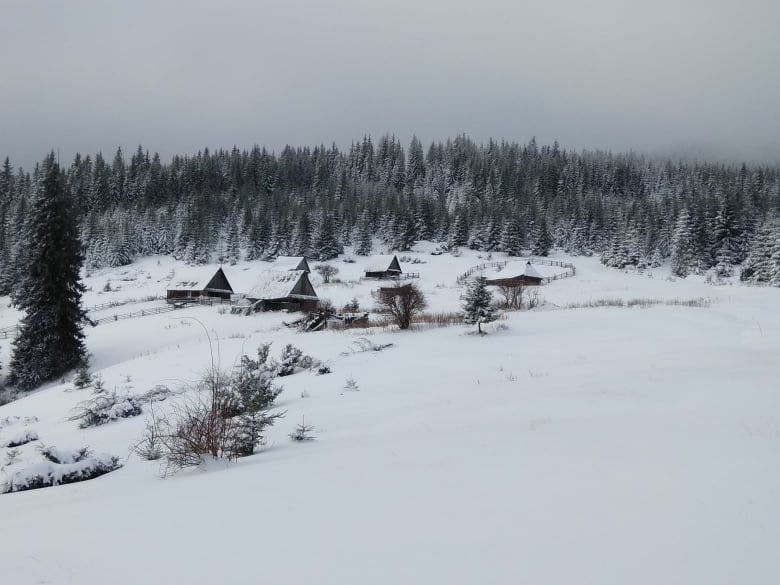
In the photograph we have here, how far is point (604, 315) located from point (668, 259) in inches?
2780

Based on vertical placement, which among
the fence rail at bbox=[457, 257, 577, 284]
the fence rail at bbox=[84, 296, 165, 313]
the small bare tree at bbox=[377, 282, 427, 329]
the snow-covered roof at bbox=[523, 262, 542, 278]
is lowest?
the fence rail at bbox=[84, 296, 165, 313]

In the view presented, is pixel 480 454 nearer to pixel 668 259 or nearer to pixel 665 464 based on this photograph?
pixel 665 464

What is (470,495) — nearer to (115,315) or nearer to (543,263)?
(115,315)

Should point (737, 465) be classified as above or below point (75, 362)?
above

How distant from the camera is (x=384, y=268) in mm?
68062

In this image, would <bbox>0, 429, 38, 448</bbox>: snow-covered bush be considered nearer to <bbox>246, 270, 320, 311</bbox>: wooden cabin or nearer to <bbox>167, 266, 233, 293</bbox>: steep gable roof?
<bbox>246, 270, 320, 311</bbox>: wooden cabin

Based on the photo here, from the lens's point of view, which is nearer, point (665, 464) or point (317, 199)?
point (665, 464)

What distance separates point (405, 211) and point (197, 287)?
170 feet

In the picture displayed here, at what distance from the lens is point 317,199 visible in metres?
112

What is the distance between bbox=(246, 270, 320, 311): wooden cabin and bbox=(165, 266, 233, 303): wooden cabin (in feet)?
27.2

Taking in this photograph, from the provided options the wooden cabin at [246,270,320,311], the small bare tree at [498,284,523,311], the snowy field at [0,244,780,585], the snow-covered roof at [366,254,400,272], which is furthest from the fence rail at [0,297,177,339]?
the snowy field at [0,244,780,585]

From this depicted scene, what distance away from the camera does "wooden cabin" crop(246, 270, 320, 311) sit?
148 feet

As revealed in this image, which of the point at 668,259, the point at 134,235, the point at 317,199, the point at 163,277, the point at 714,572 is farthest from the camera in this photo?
the point at 317,199

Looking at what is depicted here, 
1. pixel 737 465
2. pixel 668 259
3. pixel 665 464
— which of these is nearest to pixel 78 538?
pixel 665 464
